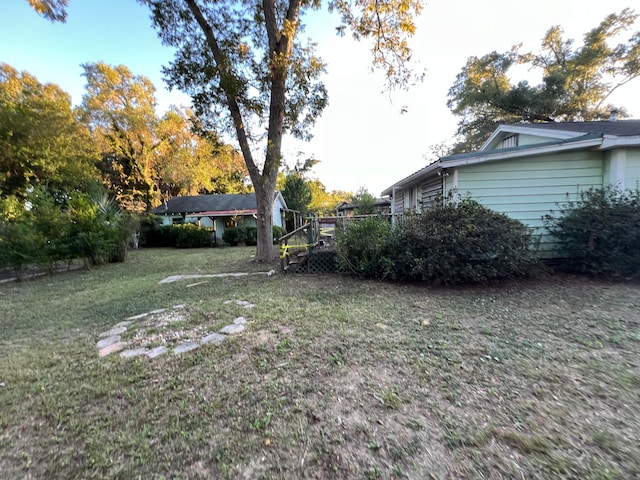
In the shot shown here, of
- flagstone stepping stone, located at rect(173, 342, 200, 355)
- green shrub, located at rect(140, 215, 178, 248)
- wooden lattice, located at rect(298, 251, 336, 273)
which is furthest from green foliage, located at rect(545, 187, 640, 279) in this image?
green shrub, located at rect(140, 215, 178, 248)

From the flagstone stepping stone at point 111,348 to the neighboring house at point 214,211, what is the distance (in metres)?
15.3

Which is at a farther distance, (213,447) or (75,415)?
(75,415)

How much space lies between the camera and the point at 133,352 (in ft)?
9.10

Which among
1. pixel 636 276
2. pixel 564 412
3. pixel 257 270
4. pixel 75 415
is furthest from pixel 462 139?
pixel 75 415

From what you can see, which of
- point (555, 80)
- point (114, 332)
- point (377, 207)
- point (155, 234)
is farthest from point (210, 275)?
point (555, 80)

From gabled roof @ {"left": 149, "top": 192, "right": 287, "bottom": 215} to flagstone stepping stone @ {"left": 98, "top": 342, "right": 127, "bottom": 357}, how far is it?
15.4m

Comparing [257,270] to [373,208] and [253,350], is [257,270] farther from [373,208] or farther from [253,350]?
[373,208]

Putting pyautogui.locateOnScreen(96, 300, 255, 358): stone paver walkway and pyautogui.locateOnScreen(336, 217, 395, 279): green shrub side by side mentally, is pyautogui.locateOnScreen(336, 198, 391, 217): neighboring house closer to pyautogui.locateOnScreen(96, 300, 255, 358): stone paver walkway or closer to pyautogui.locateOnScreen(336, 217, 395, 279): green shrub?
pyautogui.locateOnScreen(336, 217, 395, 279): green shrub

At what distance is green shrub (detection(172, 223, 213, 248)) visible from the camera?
1623 centimetres

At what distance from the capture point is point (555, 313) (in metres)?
3.58

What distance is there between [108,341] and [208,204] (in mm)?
18244

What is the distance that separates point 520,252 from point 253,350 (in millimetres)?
4804

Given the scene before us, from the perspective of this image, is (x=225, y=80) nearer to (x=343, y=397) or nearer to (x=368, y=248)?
(x=368, y=248)

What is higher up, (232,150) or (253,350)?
(232,150)
